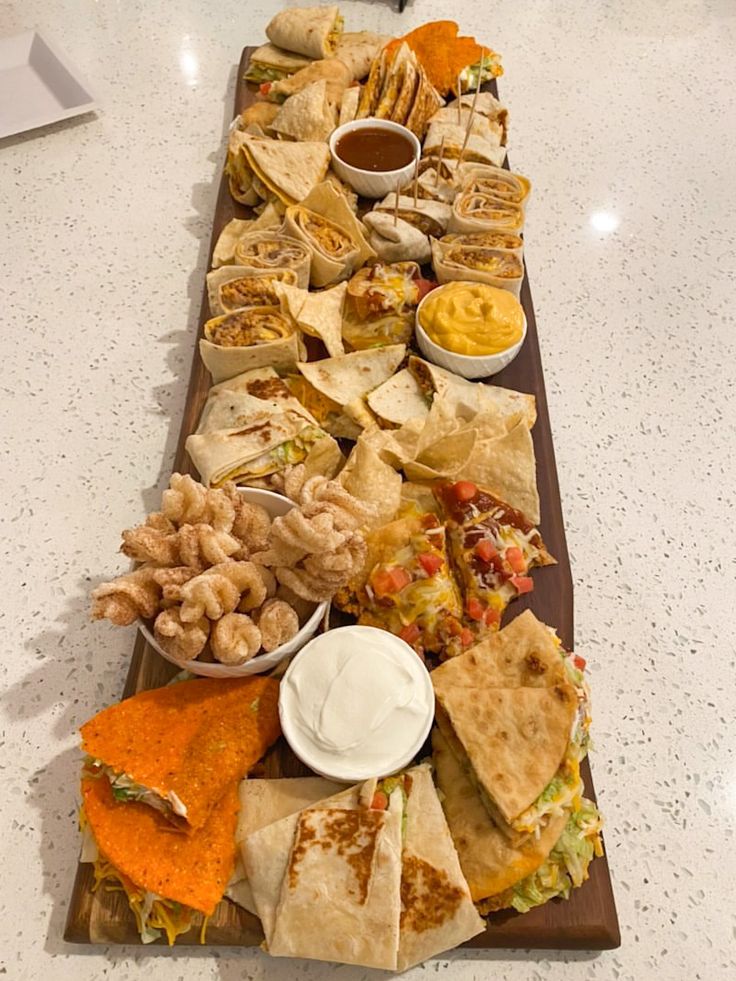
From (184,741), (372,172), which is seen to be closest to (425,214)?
(372,172)

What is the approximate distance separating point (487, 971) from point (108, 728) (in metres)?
0.93

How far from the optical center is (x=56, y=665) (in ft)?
6.28

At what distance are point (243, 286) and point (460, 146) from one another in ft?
3.46

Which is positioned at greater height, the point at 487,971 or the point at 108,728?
the point at 108,728

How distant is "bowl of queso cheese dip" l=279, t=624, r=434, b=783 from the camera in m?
1.50

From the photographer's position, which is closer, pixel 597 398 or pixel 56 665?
pixel 56 665

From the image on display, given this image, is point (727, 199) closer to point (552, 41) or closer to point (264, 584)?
point (552, 41)

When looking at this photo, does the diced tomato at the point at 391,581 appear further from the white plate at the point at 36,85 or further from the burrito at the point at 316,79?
the white plate at the point at 36,85

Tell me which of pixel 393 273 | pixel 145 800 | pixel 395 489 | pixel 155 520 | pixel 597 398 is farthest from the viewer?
pixel 597 398

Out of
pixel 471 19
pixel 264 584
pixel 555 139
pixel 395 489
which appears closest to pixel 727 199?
pixel 555 139

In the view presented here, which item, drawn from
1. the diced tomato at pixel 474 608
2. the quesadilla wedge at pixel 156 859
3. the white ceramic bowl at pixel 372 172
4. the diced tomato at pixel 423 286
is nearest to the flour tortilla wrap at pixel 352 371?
the diced tomato at pixel 423 286

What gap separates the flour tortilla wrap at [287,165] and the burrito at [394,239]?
0.27 meters

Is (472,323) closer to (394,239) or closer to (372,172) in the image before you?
(394,239)

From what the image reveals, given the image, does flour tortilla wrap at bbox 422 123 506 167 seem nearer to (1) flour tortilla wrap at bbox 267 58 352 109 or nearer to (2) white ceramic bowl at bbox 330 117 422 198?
(2) white ceramic bowl at bbox 330 117 422 198
